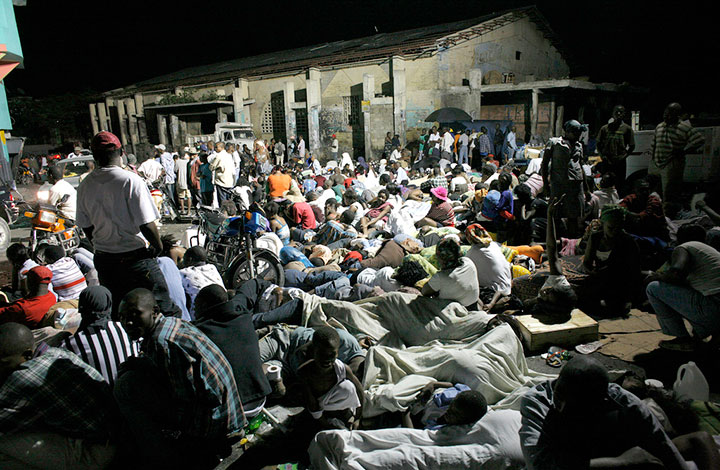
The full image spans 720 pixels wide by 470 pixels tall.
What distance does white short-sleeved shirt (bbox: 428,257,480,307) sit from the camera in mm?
3891

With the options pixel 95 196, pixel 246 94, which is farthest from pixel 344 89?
pixel 95 196

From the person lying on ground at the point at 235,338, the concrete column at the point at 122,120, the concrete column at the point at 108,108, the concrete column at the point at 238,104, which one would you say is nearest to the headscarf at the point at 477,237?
the person lying on ground at the point at 235,338

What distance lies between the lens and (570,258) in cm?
630

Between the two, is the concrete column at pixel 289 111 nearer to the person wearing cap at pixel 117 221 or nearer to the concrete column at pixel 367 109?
the concrete column at pixel 367 109

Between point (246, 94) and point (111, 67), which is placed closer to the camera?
point (246, 94)

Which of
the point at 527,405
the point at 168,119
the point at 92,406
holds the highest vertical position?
the point at 168,119

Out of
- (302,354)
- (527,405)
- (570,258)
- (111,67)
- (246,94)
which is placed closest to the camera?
(527,405)

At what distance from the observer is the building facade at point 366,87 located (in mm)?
19609

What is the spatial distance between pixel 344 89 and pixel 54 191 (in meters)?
16.8

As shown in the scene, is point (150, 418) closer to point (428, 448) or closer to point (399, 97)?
point (428, 448)

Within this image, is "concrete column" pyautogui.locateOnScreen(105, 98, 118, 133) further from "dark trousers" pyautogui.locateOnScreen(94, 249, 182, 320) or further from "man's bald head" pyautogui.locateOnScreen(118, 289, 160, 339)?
"man's bald head" pyautogui.locateOnScreen(118, 289, 160, 339)

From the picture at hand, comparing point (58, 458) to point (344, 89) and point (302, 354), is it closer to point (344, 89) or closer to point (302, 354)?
point (302, 354)

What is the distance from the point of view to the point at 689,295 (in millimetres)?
3539

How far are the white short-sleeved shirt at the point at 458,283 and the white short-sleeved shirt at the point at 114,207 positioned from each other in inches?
91.7
